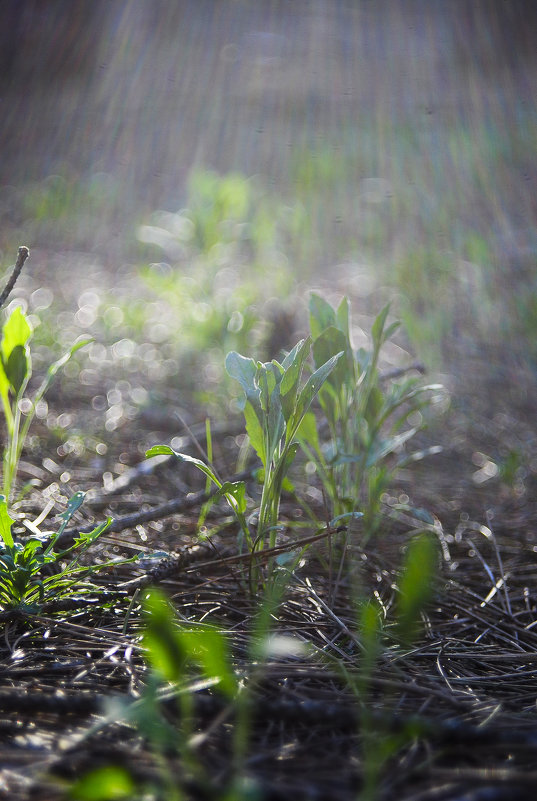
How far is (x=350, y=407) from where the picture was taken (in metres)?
1.59

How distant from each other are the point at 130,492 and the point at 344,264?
9.76 ft

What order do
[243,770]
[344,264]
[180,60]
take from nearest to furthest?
[243,770], [344,264], [180,60]

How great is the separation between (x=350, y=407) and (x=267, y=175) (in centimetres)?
532

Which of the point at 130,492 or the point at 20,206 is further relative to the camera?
the point at 20,206

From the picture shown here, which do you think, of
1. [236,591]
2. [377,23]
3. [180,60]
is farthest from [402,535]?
[377,23]

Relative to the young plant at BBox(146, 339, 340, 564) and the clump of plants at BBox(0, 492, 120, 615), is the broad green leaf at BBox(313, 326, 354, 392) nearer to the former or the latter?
the young plant at BBox(146, 339, 340, 564)

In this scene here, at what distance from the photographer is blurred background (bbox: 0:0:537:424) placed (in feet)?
9.66

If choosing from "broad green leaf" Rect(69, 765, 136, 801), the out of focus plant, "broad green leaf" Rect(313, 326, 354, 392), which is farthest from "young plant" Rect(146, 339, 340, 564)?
the out of focus plant

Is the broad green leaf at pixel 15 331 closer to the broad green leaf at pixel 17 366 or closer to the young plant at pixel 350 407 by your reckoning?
the broad green leaf at pixel 17 366

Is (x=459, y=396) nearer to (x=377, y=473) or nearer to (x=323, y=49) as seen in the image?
(x=377, y=473)

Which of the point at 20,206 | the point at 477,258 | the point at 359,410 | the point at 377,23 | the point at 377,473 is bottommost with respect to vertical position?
the point at 20,206

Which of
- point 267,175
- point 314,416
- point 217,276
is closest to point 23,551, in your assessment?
point 314,416

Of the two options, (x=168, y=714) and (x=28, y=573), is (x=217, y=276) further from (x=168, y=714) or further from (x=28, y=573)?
(x=168, y=714)

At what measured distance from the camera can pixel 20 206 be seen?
5.02 metres
